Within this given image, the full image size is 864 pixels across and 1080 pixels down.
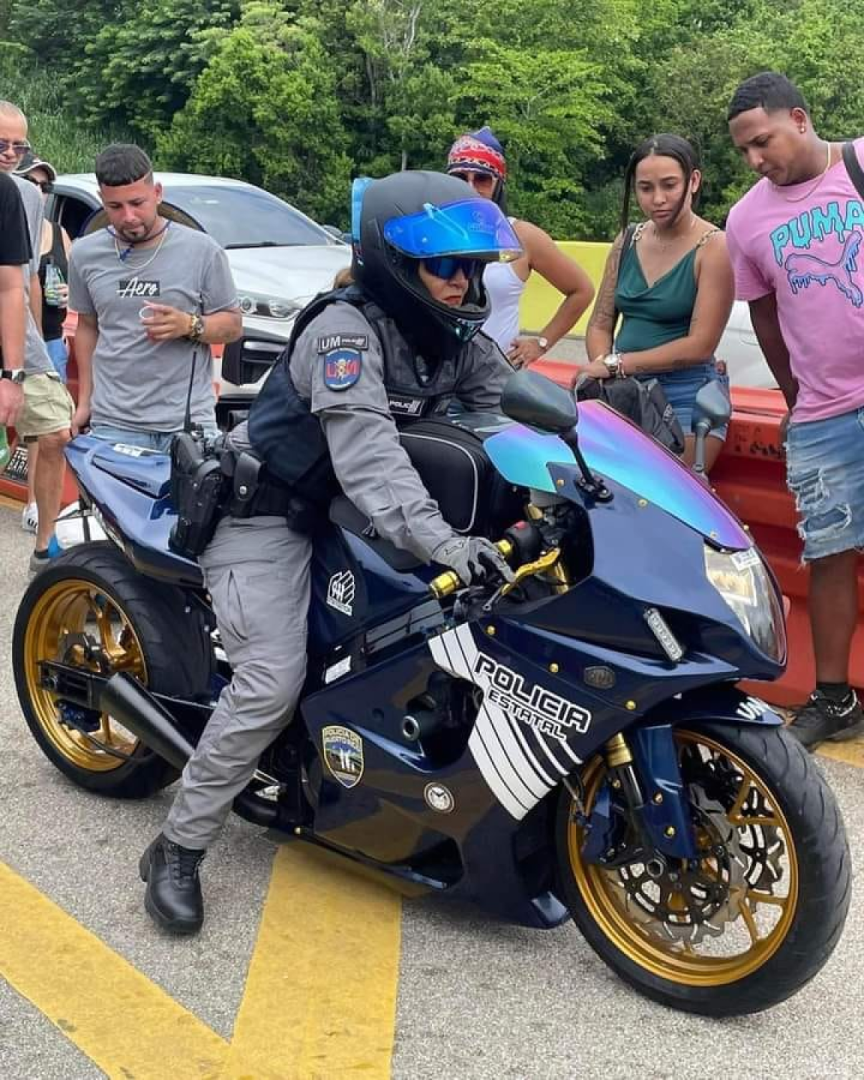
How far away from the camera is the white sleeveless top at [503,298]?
17.8 ft

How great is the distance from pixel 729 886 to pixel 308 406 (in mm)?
1491

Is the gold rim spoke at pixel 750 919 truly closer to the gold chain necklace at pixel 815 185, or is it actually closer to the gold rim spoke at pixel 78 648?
the gold rim spoke at pixel 78 648

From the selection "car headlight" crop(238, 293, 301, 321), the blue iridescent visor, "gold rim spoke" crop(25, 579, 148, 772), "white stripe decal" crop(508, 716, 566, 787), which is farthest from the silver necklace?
"car headlight" crop(238, 293, 301, 321)

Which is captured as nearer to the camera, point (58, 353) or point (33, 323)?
point (33, 323)

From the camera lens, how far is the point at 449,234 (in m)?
3.10

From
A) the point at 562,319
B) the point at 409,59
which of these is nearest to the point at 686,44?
the point at 409,59

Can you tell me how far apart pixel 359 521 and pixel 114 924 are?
49.2 inches

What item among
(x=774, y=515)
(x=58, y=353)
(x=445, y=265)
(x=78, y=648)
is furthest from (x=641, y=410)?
(x=58, y=353)

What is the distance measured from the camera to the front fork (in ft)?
9.80

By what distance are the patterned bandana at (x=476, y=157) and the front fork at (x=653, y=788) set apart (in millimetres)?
2774

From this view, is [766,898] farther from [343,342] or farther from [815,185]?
[815,185]

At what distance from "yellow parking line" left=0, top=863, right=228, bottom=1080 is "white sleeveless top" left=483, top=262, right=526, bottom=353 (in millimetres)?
2917

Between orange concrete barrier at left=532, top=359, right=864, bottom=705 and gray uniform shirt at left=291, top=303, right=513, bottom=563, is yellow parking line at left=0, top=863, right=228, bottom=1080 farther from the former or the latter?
orange concrete barrier at left=532, top=359, right=864, bottom=705

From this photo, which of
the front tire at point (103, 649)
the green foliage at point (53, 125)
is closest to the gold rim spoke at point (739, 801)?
the front tire at point (103, 649)
